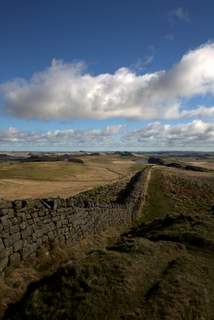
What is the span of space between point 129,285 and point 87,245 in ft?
25.7

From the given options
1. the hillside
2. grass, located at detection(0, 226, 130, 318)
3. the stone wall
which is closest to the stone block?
the stone wall

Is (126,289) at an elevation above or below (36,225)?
below

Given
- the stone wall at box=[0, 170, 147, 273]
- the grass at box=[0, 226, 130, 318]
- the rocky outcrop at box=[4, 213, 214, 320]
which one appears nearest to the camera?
the rocky outcrop at box=[4, 213, 214, 320]

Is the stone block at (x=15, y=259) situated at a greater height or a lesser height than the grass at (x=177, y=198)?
greater

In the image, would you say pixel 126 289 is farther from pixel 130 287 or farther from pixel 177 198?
pixel 177 198

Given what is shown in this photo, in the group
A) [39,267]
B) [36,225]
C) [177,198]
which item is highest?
[36,225]

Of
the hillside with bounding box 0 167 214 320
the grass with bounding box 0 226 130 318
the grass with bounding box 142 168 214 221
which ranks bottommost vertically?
the grass with bounding box 142 168 214 221

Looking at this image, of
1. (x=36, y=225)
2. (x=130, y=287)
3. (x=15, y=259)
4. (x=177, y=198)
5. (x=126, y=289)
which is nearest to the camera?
(x=126, y=289)

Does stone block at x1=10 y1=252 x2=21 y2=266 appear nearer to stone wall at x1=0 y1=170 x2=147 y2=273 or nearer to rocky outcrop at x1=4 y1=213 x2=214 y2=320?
stone wall at x1=0 y1=170 x2=147 y2=273

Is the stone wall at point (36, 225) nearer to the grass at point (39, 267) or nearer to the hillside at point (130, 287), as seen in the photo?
the grass at point (39, 267)

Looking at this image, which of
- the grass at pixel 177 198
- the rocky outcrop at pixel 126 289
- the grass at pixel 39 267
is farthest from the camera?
the grass at pixel 177 198

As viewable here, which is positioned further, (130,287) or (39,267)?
(39,267)

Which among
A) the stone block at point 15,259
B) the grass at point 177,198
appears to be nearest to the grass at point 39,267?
the stone block at point 15,259

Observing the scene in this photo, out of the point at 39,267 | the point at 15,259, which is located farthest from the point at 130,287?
the point at 15,259
